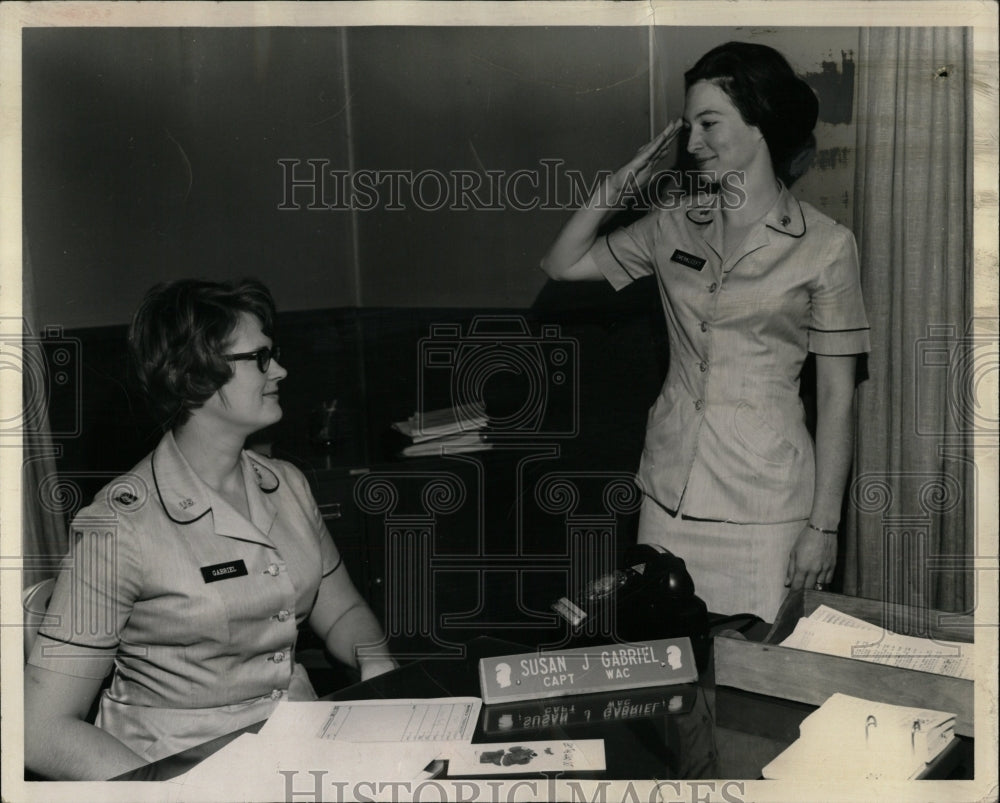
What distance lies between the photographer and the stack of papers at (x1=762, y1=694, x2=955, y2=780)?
1.79m

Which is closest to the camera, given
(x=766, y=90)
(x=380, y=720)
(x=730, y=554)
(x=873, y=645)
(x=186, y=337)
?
(x=380, y=720)

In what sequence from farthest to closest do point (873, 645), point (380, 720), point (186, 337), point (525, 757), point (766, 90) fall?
point (766, 90)
point (186, 337)
point (873, 645)
point (380, 720)
point (525, 757)

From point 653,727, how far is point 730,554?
2.88 feet

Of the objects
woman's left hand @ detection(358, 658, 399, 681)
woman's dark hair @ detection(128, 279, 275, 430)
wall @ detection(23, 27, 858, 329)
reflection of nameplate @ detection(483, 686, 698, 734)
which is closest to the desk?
reflection of nameplate @ detection(483, 686, 698, 734)

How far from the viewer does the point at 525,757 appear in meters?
1.81

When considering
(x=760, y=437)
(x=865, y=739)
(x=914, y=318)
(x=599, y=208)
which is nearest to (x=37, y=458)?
(x=599, y=208)

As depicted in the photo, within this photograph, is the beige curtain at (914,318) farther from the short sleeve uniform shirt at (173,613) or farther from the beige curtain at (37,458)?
the beige curtain at (37,458)

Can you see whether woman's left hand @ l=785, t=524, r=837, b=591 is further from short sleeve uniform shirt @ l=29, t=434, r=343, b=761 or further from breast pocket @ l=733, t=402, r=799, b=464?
short sleeve uniform shirt @ l=29, t=434, r=343, b=761

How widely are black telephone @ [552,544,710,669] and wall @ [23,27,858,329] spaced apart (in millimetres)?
841

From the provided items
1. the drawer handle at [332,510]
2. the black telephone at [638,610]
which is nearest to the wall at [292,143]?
the drawer handle at [332,510]

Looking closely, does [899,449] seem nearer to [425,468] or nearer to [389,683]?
[425,468]

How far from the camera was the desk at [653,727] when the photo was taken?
1.79 meters

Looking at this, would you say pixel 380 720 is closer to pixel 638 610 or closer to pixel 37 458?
pixel 638 610

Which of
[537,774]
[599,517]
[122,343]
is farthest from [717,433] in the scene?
[122,343]
